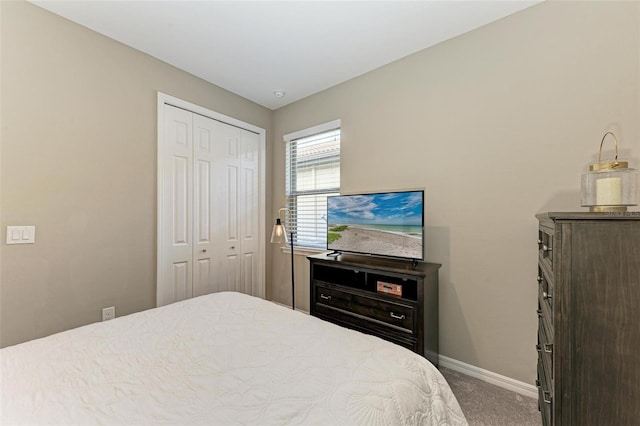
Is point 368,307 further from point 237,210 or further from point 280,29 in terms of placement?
point 280,29

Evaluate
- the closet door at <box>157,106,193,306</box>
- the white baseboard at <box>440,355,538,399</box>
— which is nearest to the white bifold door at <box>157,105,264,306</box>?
the closet door at <box>157,106,193,306</box>

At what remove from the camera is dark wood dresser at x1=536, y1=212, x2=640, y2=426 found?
1004 millimetres

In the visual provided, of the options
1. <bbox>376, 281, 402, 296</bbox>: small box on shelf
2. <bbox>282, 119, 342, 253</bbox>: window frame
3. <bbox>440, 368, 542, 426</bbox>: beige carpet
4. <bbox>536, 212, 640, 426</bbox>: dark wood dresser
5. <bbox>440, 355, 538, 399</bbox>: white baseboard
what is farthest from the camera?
<bbox>282, 119, 342, 253</bbox>: window frame

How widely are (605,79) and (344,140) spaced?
197 centimetres

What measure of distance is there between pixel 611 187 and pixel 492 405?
5.10ft

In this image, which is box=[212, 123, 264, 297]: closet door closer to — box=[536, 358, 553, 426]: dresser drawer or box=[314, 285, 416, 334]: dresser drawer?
box=[314, 285, 416, 334]: dresser drawer

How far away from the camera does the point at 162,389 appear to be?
3.13ft

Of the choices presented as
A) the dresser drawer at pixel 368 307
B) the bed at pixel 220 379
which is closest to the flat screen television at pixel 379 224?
the dresser drawer at pixel 368 307

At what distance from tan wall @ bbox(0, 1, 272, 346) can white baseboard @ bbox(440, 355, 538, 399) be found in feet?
8.88

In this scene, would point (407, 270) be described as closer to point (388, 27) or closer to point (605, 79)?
point (605, 79)

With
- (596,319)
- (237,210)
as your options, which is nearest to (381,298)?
(596,319)

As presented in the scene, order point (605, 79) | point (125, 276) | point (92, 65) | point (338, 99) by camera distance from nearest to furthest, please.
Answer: point (605, 79)
point (92, 65)
point (125, 276)
point (338, 99)

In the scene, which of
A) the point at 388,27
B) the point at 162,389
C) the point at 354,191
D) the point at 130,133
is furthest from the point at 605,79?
the point at 130,133

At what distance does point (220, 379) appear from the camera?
1.01m
